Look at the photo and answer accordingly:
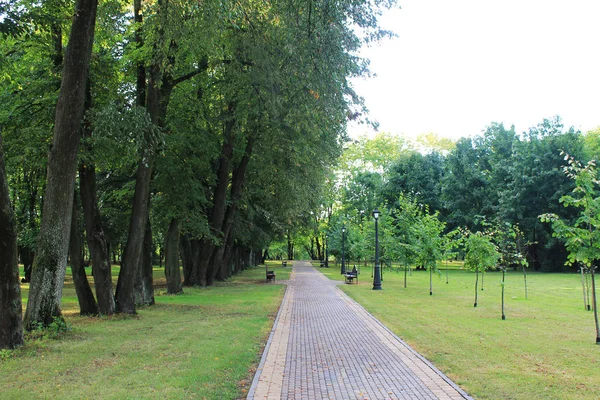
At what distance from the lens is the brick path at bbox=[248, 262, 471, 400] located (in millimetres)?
6166

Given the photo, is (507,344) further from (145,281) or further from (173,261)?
(173,261)

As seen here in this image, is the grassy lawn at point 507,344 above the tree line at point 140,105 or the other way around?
the other way around

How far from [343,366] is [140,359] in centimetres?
320

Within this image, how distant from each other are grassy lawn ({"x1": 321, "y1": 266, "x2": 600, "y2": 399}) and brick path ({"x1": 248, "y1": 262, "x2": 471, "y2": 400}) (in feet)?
1.32

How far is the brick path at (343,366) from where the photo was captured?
20.2 ft

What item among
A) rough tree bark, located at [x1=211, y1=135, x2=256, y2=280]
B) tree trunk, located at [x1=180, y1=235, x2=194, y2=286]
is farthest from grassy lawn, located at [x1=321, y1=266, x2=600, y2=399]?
tree trunk, located at [x1=180, y1=235, x2=194, y2=286]

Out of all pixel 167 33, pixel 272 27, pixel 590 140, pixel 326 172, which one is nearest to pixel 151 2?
pixel 167 33

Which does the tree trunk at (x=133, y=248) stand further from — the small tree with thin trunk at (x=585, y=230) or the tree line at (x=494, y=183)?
the tree line at (x=494, y=183)

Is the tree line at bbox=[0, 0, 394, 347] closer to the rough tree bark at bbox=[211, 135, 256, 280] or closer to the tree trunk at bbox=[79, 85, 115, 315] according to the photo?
the tree trunk at bbox=[79, 85, 115, 315]

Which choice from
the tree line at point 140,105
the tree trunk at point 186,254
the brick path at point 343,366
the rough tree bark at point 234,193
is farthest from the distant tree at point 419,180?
the brick path at point 343,366

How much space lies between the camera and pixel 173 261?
21.7m

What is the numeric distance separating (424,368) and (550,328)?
6070mm

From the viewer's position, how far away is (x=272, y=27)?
10961mm

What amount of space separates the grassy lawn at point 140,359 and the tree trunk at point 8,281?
1.04 feet
